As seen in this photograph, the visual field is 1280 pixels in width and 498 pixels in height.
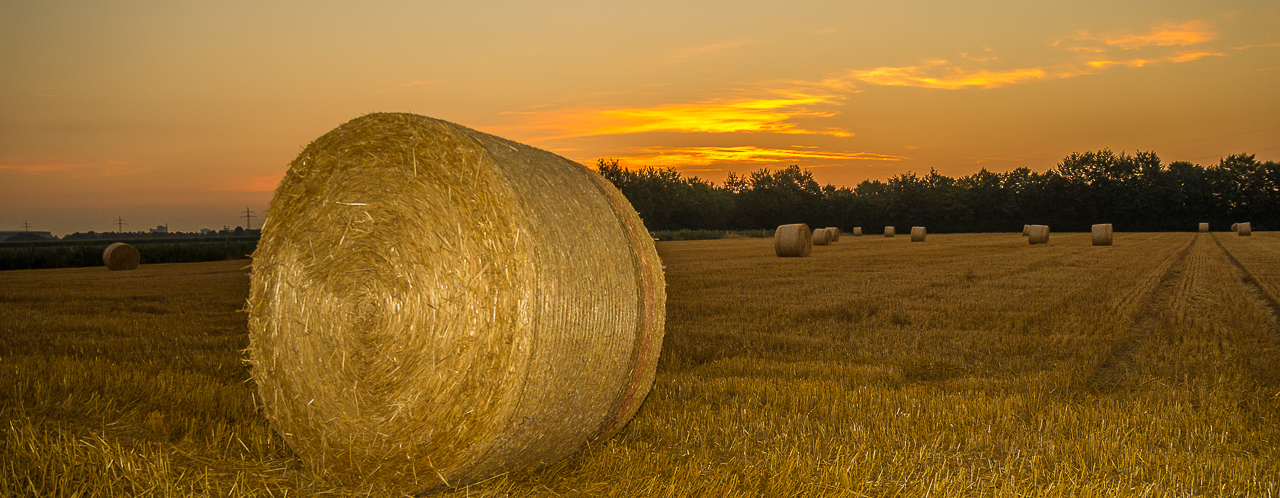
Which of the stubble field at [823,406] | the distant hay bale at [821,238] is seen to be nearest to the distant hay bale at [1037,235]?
the distant hay bale at [821,238]

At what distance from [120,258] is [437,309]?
28471mm

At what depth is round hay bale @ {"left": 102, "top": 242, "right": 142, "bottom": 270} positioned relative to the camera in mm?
27422

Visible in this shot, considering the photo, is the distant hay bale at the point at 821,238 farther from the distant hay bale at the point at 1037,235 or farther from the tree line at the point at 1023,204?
the tree line at the point at 1023,204

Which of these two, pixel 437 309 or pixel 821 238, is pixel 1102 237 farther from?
pixel 437 309

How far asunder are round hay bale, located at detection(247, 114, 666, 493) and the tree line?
65276 millimetres

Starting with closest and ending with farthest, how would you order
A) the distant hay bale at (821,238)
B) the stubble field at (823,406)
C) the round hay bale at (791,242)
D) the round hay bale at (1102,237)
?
1. the stubble field at (823,406)
2. the round hay bale at (791,242)
3. the round hay bale at (1102,237)
4. the distant hay bale at (821,238)

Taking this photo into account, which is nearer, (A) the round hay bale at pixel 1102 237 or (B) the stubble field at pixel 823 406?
(B) the stubble field at pixel 823 406

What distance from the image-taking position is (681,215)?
251ft

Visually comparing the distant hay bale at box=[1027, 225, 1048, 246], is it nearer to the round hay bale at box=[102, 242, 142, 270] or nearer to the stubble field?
the stubble field

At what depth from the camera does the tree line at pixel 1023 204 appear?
68.9m

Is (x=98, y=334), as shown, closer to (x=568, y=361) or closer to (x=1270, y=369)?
(x=568, y=361)

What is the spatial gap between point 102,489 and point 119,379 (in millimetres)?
2783

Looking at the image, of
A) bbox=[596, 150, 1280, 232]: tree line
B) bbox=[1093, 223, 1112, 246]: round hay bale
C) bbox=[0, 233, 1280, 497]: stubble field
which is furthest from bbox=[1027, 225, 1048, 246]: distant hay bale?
bbox=[596, 150, 1280, 232]: tree line

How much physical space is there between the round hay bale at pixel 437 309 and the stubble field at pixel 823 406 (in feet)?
1.15
